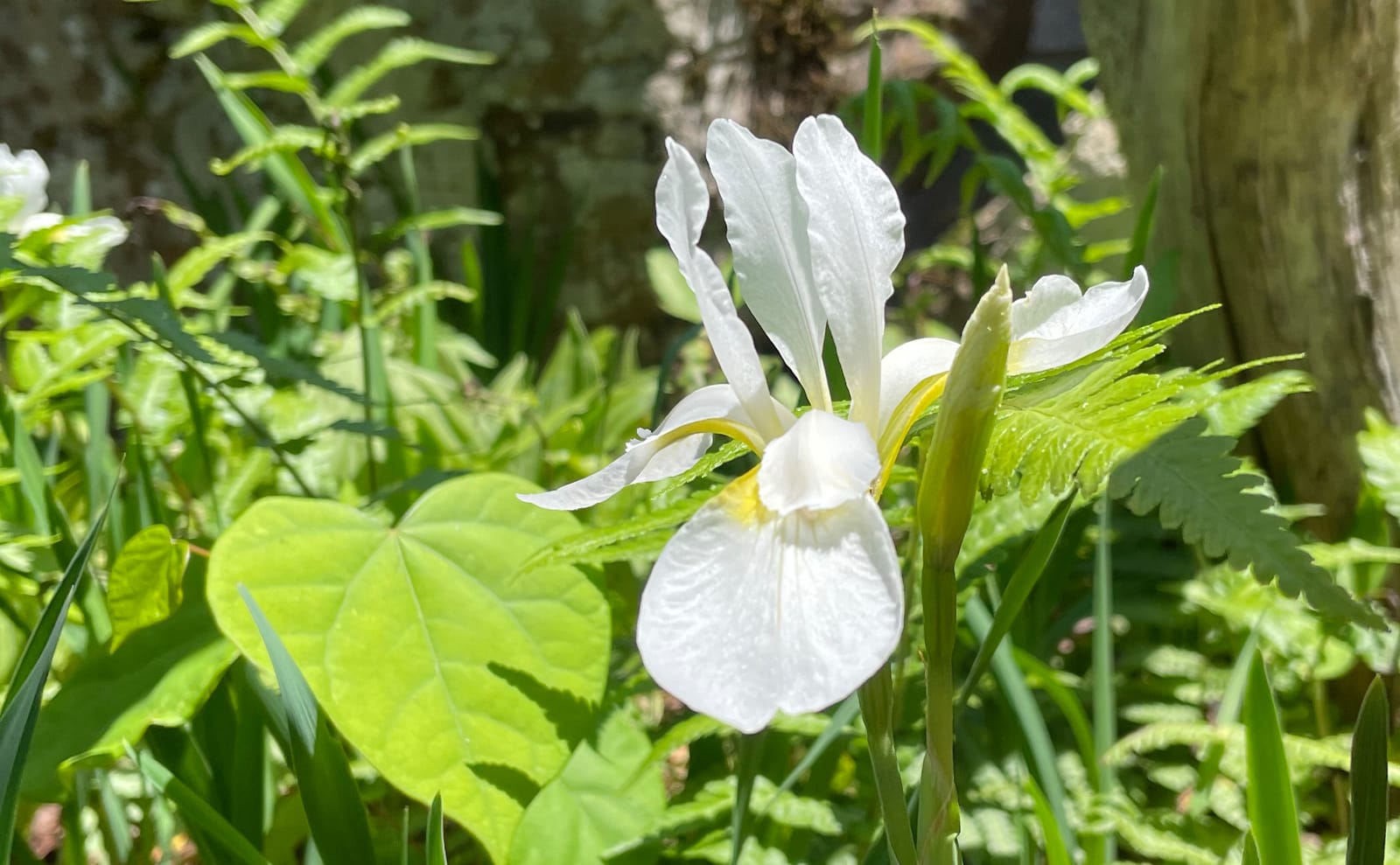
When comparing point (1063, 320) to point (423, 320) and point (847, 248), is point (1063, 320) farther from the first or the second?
point (423, 320)

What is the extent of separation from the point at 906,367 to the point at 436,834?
33cm

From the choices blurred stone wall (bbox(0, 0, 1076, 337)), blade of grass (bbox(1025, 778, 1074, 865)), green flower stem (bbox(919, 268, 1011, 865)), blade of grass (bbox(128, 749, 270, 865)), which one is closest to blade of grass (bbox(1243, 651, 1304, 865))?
blade of grass (bbox(1025, 778, 1074, 865))

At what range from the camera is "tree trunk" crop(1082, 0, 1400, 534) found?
109 cm

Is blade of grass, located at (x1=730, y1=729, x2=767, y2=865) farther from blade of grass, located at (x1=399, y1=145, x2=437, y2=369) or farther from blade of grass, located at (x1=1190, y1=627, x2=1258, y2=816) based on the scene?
blade of grass, located at (x1=399, y1=145, x2=437, y2=369)

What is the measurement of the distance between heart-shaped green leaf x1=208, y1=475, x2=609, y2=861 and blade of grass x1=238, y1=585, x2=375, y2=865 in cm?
4

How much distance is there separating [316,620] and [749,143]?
1.46 ft

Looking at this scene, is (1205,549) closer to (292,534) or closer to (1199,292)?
(292,534)

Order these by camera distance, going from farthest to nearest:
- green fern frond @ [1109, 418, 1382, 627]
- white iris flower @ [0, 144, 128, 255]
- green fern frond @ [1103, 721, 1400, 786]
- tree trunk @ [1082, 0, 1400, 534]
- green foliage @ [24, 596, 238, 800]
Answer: tree trunk @ [1082, 0, 1400, 534] → white iris flower @ [0, 144, 128, 255] → green fern frond @ [1103, 721, 1400, 786] → green foliage @ [24, 596, 238, 800] → green fern frond @ [1109, 418, 1382, 627]

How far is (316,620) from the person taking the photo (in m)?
0.64

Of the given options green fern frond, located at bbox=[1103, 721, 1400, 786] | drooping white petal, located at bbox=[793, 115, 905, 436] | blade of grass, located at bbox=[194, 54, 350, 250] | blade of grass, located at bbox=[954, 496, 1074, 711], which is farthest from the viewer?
blade of grass, located at bbox=[194, 54, 350, 250]

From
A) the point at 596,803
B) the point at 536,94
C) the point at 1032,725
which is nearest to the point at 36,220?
the point at 596,803

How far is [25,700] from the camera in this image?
1.52 feet

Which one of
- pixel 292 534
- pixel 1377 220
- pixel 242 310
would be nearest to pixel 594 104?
pixel 242 310

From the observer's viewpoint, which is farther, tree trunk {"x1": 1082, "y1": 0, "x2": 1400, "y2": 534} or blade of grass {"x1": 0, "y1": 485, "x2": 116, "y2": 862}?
tree trunk {"x1": 1082, "y1": 0, "x2": 1400, "y2": 534}
